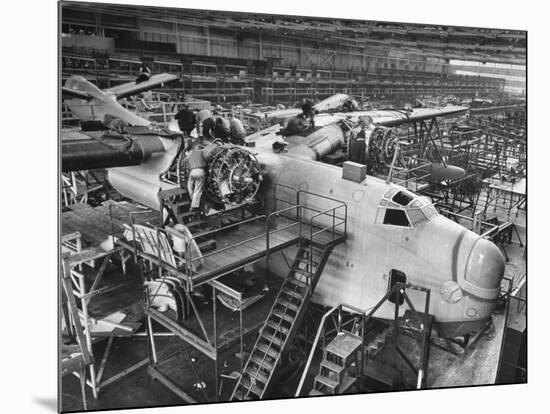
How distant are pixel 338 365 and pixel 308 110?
4.96m

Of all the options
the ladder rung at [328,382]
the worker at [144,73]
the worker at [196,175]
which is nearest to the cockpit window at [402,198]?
the ladder rung at [328,382]

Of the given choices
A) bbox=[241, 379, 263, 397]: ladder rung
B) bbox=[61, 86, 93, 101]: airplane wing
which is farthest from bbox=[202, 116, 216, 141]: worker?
bbox=[241, 379, 263, 397]: ladder rung

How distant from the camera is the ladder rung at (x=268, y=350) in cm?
803

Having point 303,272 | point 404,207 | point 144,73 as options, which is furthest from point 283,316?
point 144,73

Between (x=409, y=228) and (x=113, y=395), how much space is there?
5812 millimetres

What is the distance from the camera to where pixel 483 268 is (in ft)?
24.6

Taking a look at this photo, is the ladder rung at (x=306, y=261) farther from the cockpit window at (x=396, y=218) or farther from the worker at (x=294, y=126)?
the worker at (x=294, y=126)

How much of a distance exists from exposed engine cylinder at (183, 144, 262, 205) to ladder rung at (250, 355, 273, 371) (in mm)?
2723

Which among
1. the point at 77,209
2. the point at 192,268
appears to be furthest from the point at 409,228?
the point at 77,209

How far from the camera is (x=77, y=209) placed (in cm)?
995

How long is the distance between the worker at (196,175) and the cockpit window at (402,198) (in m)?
3.25

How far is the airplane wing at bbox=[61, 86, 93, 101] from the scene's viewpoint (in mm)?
7027

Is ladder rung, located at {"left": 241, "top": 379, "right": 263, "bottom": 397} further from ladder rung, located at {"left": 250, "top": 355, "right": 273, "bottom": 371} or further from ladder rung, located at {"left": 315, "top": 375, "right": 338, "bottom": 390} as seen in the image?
ladder rung, located at {"left": 315, "top": 375, "right": 338, "bottom": 390}

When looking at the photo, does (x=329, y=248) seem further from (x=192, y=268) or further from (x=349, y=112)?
(x=349, y=112)
